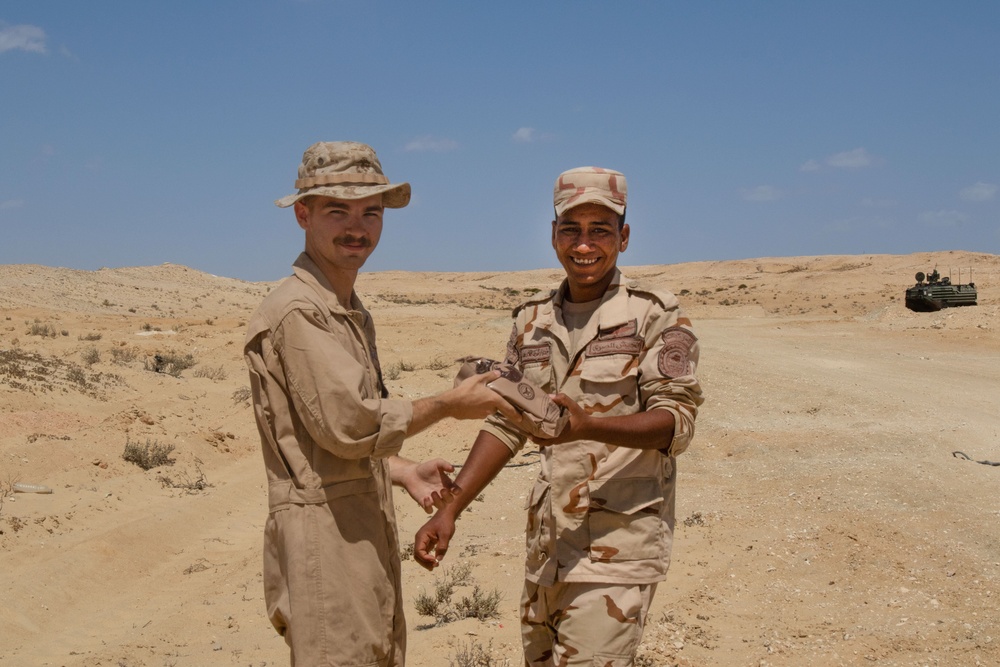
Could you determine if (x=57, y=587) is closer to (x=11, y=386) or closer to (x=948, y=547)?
(x=11, y=386)

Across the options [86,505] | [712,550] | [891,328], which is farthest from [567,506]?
[891,328]

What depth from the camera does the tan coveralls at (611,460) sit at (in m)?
3.02

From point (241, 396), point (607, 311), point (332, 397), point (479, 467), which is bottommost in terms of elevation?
point (241, 396)

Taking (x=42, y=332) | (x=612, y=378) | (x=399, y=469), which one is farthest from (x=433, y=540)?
(x=42, y=332)

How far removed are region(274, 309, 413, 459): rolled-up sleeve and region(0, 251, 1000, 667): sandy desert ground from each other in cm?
288

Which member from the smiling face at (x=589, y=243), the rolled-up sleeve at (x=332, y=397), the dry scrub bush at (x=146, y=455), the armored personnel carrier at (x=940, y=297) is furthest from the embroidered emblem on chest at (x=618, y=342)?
the armored personnel carrier at (x=940, y=297)

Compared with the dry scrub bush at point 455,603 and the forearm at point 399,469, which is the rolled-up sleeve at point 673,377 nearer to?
the forearm at point 399,469

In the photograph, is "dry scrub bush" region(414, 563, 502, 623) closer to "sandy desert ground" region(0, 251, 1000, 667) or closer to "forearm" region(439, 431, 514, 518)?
"sandy desert ground" region(0, 251, 1000, 667)

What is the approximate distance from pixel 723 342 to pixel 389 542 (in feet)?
60.4

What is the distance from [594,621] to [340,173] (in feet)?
5.35

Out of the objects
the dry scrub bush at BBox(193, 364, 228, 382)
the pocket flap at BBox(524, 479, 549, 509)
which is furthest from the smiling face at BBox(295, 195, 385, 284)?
the dry scrub bush at BBox(193, 364, 228, 382)

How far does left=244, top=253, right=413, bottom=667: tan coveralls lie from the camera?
107 inches

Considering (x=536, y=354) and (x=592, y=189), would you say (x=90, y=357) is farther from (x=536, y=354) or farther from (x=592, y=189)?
(x=592, y=189)

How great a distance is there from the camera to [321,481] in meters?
2.78
